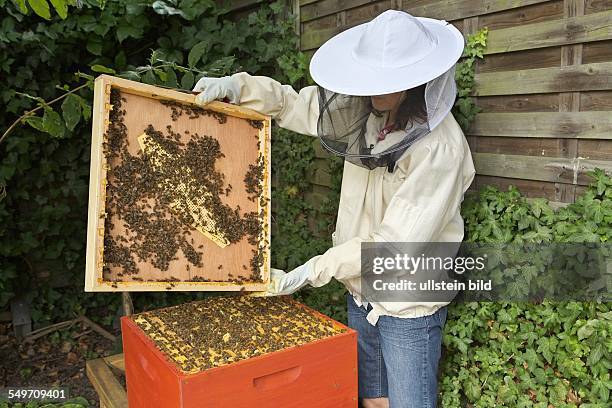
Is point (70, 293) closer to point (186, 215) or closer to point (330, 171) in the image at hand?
point (330, 171)

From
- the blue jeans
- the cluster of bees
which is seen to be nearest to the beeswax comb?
the cluster of bees

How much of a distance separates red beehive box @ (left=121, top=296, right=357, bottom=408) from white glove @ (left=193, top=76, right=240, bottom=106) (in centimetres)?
88

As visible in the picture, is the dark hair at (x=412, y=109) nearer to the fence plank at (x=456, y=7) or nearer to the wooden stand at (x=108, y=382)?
the fence plank at (x=456, y=7)

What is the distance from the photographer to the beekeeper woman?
74.4 inches

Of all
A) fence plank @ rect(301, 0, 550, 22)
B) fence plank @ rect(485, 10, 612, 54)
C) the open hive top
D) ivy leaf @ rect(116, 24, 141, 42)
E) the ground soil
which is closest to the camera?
the open hive top

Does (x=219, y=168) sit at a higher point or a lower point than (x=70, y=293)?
higher

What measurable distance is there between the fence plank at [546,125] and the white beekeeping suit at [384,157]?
0.38m

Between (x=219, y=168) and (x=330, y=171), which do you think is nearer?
(x=219, y=168)

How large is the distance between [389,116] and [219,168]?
2.35 ft

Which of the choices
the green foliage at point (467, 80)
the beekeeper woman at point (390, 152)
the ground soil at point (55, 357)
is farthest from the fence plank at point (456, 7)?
the ground soil at point (55, 357)

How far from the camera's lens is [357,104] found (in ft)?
7.03

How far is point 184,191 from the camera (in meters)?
2.05

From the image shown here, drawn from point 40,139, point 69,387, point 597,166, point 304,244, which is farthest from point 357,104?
point 69,387

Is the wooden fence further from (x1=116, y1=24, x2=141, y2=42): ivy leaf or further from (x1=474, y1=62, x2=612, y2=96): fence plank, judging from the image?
(x1=116, y1=24, x2=141, y2=42): ivy leaf
